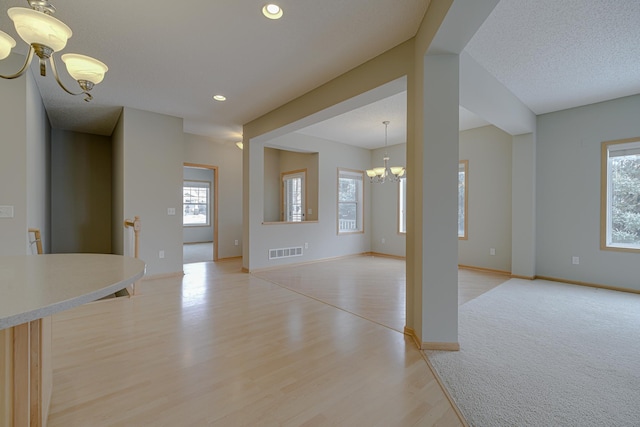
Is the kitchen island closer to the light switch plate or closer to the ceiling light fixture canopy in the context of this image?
the ceiling light fixture canopy

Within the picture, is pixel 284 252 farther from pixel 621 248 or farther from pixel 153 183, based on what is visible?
pixel 621 248

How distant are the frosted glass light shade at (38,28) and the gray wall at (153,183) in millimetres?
3228

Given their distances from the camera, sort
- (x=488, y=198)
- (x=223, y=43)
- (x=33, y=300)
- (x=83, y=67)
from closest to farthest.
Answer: (x=33, y=300) < (x=83, y=67) < (x=223, y=43) < (x=488, y=198)

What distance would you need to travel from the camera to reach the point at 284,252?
5816 mm

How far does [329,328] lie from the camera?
110 inches

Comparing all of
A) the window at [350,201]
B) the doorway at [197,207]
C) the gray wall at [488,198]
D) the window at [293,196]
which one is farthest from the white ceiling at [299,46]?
the doorway at [197,207]

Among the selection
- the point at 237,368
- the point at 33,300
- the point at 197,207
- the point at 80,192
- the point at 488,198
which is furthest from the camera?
the point at 197,207

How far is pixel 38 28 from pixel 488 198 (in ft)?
20.3

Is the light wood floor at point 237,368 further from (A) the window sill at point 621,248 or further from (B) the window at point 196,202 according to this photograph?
(B) the window at point 196,202

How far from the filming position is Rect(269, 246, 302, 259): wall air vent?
5.64 m

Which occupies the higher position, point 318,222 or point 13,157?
point 13,157

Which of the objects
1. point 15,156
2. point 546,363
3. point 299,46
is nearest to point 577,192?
point 546,363

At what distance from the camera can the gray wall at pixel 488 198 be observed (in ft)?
17.1

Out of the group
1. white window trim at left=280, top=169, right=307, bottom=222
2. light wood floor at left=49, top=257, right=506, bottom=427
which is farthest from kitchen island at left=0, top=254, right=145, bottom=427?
white window trim at left=280, top=169, right=307, bottom=222
